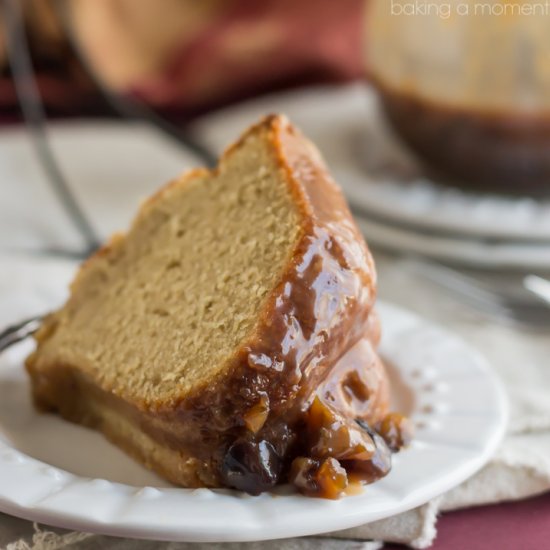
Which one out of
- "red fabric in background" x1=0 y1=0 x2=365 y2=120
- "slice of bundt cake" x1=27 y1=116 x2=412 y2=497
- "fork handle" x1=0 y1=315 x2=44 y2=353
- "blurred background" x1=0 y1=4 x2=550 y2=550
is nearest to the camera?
"slice of bundt cake" x1=27 y1=116 x2=412 y2=497

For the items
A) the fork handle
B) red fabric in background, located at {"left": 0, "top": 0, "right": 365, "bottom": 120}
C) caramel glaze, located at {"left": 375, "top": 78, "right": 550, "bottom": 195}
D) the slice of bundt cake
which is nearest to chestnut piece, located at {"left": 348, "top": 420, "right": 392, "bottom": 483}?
the slice of bundt cake

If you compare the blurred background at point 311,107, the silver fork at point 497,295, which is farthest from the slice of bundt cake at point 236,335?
the blurred background at point 311,107

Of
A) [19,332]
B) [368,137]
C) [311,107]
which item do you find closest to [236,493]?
Result: [19,332]

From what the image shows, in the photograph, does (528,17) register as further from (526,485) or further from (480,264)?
(526,485)

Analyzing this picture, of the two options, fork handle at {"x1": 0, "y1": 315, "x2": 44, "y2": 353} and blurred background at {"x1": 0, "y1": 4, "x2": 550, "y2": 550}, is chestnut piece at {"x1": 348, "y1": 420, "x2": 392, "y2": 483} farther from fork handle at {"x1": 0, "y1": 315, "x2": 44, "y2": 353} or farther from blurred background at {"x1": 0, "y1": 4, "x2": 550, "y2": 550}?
fork handle at {"x1": 0, "y1": 315, "x2": 44, "y2": 353}


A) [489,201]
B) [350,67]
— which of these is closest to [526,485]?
[489,201]

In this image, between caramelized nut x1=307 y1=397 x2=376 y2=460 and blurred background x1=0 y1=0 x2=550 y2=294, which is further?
blurred background x1=0 y1=0 x2=550 y2=294

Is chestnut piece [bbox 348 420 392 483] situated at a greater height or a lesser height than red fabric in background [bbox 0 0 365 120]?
greater
